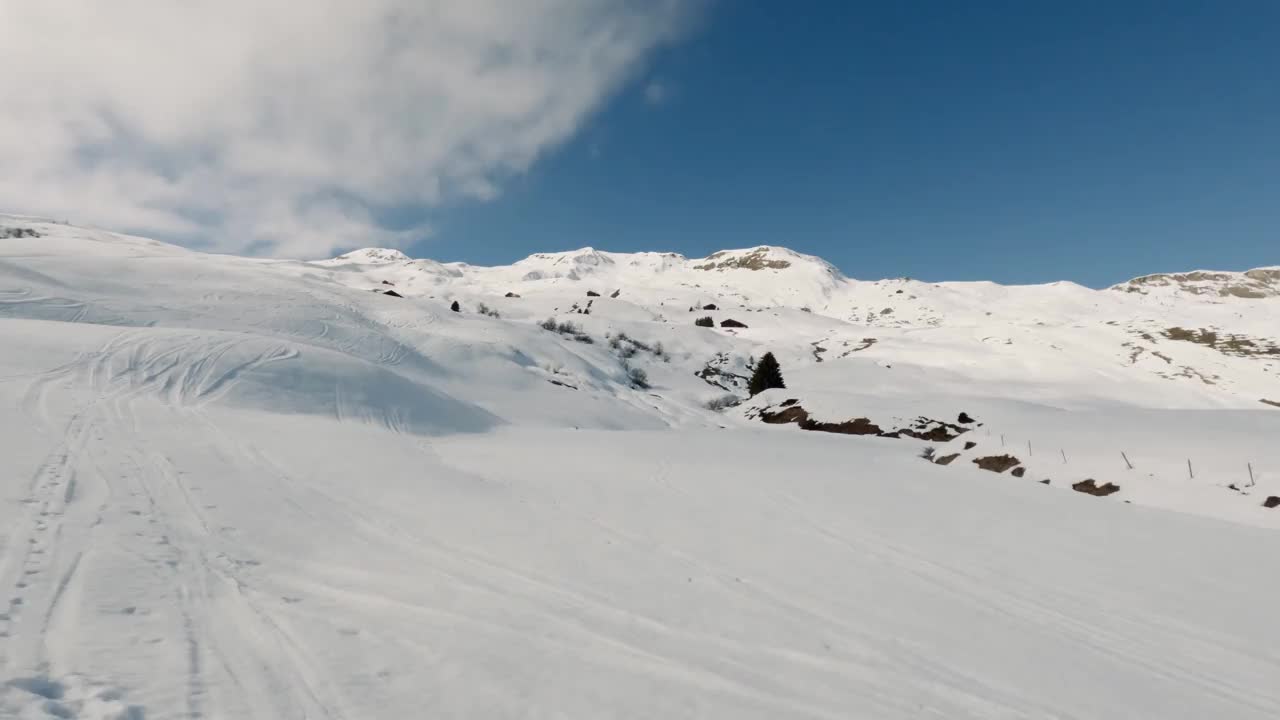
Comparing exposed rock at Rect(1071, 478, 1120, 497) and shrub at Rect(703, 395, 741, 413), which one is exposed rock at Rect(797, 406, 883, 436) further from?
exposed rock at Rect(1071, 478, 1120, 497)

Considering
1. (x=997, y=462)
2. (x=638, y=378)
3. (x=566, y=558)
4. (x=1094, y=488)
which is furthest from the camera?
(x=638, y=378)

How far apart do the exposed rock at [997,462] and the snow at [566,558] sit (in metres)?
0.40

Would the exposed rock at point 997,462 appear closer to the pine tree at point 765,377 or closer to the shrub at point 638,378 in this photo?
the pine tree at point 765,377

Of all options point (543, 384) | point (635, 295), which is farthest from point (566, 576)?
point (635, 295)

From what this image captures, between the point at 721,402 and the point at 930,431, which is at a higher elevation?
the point at 721,402

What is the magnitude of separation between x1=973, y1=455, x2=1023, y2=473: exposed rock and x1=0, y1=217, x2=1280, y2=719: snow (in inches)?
15.9

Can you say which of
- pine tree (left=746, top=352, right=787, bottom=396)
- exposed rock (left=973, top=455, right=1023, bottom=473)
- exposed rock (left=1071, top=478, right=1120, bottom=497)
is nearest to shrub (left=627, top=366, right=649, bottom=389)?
pine tree (left=746, top=352, right=787, bottom=396)

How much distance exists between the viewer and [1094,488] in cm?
1231

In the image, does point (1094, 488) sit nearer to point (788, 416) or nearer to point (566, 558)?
point (566, 558)

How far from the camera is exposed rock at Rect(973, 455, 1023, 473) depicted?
15086 millimetres

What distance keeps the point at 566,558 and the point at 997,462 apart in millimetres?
14495

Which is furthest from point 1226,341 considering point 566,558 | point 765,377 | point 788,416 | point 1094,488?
point 566,558

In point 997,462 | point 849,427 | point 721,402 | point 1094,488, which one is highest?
point 721,402

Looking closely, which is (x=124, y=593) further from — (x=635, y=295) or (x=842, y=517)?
(x=635, y=295)
